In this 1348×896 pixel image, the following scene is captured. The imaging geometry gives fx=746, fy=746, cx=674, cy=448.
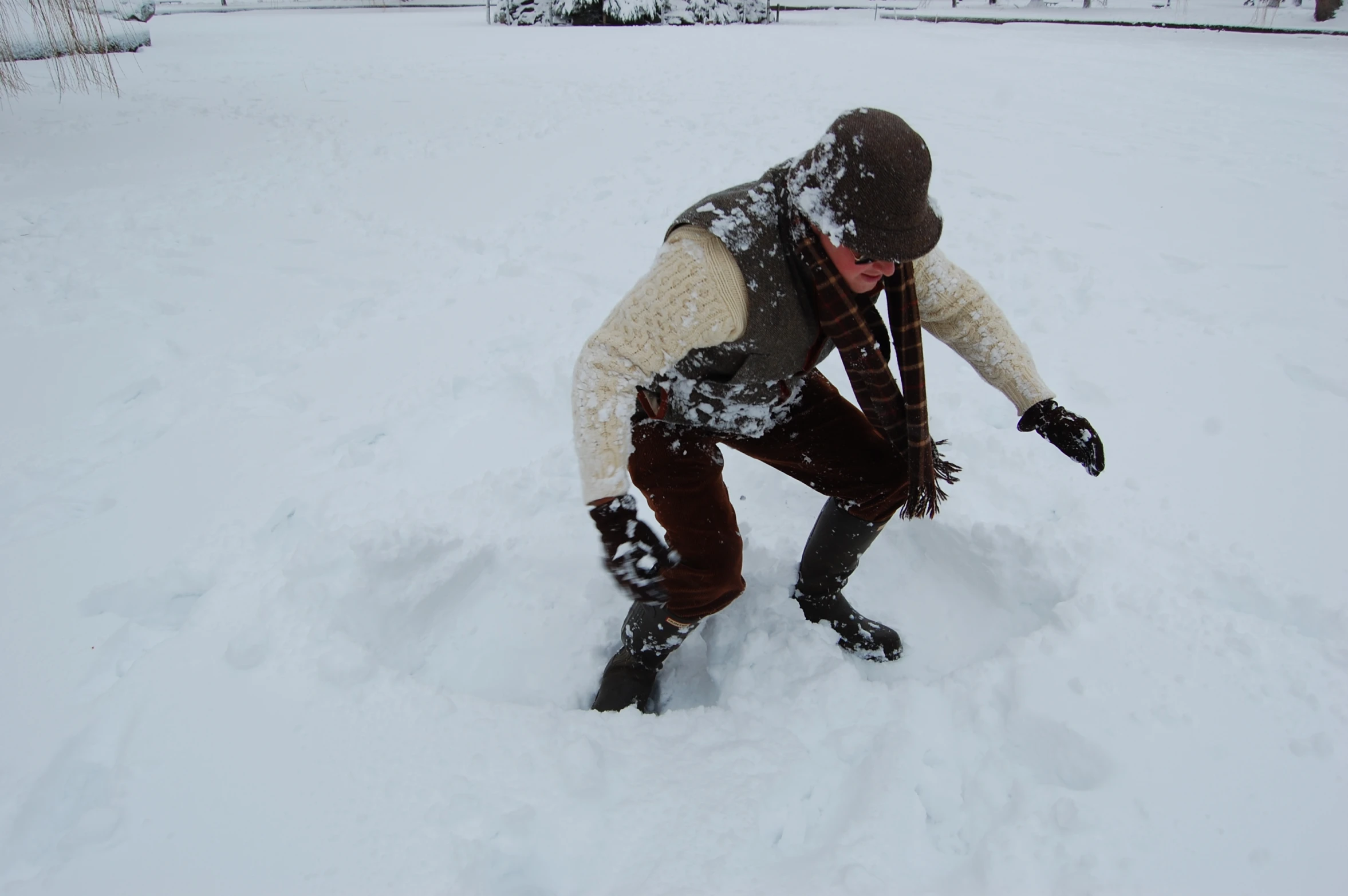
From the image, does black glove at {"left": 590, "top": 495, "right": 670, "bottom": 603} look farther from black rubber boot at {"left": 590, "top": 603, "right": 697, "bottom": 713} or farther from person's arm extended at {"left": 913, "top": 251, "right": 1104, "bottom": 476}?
person's arm extended at {"left": 913, "top": 251, "right": 1104, "bottom": 476}

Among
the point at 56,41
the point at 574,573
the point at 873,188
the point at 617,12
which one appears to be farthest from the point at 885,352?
the point at 617,12

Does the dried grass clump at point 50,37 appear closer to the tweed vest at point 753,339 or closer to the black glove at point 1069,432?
the tweed vest at point 753,339

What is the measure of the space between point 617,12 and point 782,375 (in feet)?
46.4

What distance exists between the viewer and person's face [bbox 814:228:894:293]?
1.52 metres

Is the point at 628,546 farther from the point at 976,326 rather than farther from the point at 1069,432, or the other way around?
the point at 1069,432

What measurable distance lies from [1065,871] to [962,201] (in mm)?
3930

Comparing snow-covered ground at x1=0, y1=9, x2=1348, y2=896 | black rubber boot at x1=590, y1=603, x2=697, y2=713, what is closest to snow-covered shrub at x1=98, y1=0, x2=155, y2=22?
snow-covered ground at x1=0, y1=9, x2=1348, y2=896

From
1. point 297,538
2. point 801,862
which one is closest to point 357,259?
point 297,538

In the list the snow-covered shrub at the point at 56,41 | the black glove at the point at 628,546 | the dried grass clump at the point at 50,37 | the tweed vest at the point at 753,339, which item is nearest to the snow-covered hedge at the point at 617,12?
the snow-covered shrub at the point at 56,41

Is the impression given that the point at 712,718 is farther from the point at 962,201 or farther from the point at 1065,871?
the point at 962,201

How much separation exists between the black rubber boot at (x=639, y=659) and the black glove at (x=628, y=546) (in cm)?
37

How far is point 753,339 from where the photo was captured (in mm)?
1559

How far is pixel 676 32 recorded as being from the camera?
36.8ft

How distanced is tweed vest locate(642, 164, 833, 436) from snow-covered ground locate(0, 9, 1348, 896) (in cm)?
84
